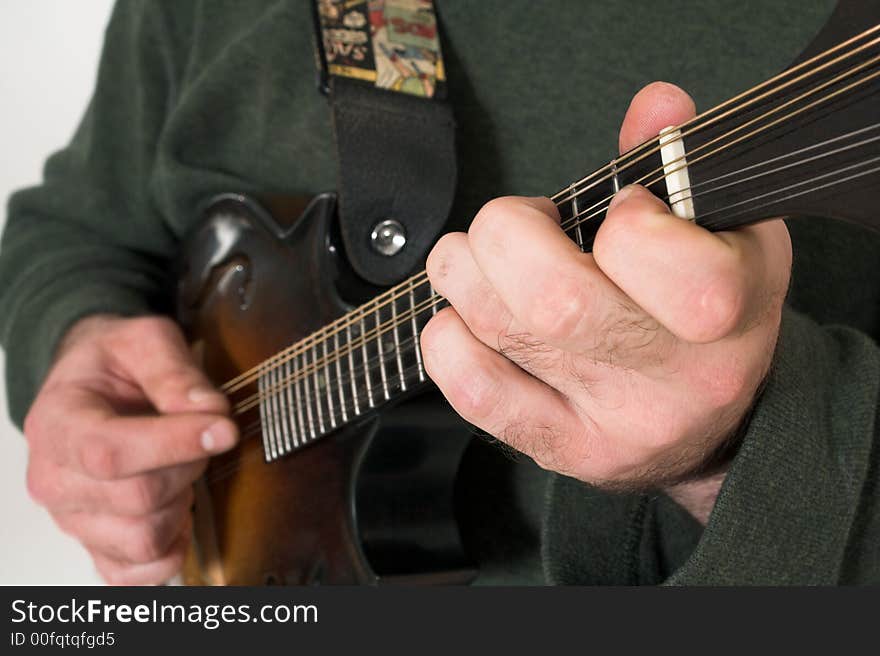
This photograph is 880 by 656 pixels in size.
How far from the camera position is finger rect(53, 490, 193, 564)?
0.91m

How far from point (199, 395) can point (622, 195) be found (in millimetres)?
609

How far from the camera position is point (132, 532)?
2.99 ft

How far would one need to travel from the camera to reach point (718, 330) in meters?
0.39

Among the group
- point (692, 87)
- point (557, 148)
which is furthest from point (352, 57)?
point (692, 87)

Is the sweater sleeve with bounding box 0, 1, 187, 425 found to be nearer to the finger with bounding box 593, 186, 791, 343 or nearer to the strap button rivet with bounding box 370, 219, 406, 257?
the strap button rivet with bounding box 370, 219, 406, 257

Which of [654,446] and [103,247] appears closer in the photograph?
[654,446]

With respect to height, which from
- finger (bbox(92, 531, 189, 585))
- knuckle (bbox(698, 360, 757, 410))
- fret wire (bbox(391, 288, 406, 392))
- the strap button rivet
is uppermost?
the strap button rivet

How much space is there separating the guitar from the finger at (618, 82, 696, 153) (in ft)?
0.05

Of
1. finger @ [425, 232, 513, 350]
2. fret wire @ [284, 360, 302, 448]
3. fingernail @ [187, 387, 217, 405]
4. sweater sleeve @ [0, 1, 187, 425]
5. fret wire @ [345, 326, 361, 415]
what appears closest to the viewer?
finger @ [425, 232, 513, 350]

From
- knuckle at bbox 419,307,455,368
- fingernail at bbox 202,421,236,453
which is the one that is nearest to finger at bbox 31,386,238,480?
fingernail at bbox 202,421,236,453

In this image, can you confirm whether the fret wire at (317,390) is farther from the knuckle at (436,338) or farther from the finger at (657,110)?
the finger at (657,110)

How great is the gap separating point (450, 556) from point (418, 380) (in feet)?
0.86

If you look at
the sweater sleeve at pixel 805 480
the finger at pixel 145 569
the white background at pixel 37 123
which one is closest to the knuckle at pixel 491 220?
the sweater sleeve at pixel 805 480

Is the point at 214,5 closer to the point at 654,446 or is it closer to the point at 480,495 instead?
the point at 480,495
